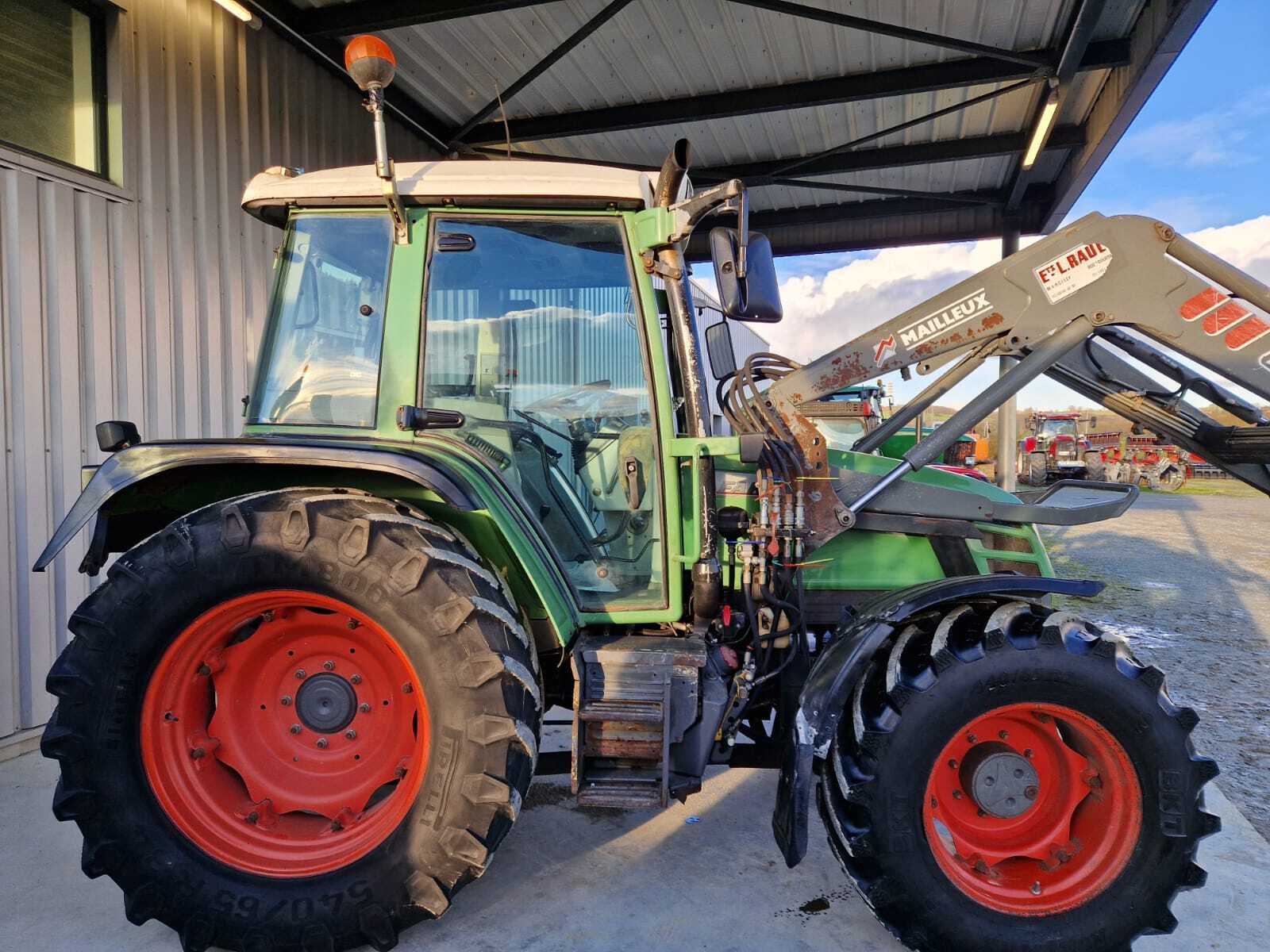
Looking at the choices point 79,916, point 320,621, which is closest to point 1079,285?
point 320,621

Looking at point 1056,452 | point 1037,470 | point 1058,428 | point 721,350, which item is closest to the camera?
point 721,350

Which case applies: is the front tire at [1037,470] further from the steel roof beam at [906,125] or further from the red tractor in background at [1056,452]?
the steel roof beam at [906,125]

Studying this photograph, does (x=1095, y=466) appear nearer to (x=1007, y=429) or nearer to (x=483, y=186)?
(x=1007, y=429)

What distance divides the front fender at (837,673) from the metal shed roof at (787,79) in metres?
2.95

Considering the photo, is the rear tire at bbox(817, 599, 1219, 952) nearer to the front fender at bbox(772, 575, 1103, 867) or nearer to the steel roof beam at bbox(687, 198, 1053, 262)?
the front fender at bbox(772, 575, 1103, 867)

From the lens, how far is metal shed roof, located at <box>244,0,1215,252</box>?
5.08 metres

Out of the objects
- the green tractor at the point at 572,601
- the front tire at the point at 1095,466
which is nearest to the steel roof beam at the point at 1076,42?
the green tractor at the point at 572,601

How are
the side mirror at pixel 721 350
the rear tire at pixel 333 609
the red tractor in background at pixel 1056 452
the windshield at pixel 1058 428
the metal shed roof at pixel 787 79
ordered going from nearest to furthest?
the rear tire at pixel 333 609 < the side mirror at pixel 721 350 < the metal shed roof at pixel 787 79 < the red tractor in background at pixel 1056 452 < the windshield at pixel 1058 428

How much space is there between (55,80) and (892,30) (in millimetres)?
4849

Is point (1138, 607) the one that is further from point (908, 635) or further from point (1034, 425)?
point (1034, 425)

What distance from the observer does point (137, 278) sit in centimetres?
429

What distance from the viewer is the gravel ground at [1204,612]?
152 inches

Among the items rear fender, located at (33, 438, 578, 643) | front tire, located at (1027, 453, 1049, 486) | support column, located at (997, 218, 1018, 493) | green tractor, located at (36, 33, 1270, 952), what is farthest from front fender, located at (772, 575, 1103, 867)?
front tire, located at (1027, 453, 1049, 486)

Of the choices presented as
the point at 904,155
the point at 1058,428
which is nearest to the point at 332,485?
the point at 904,155
